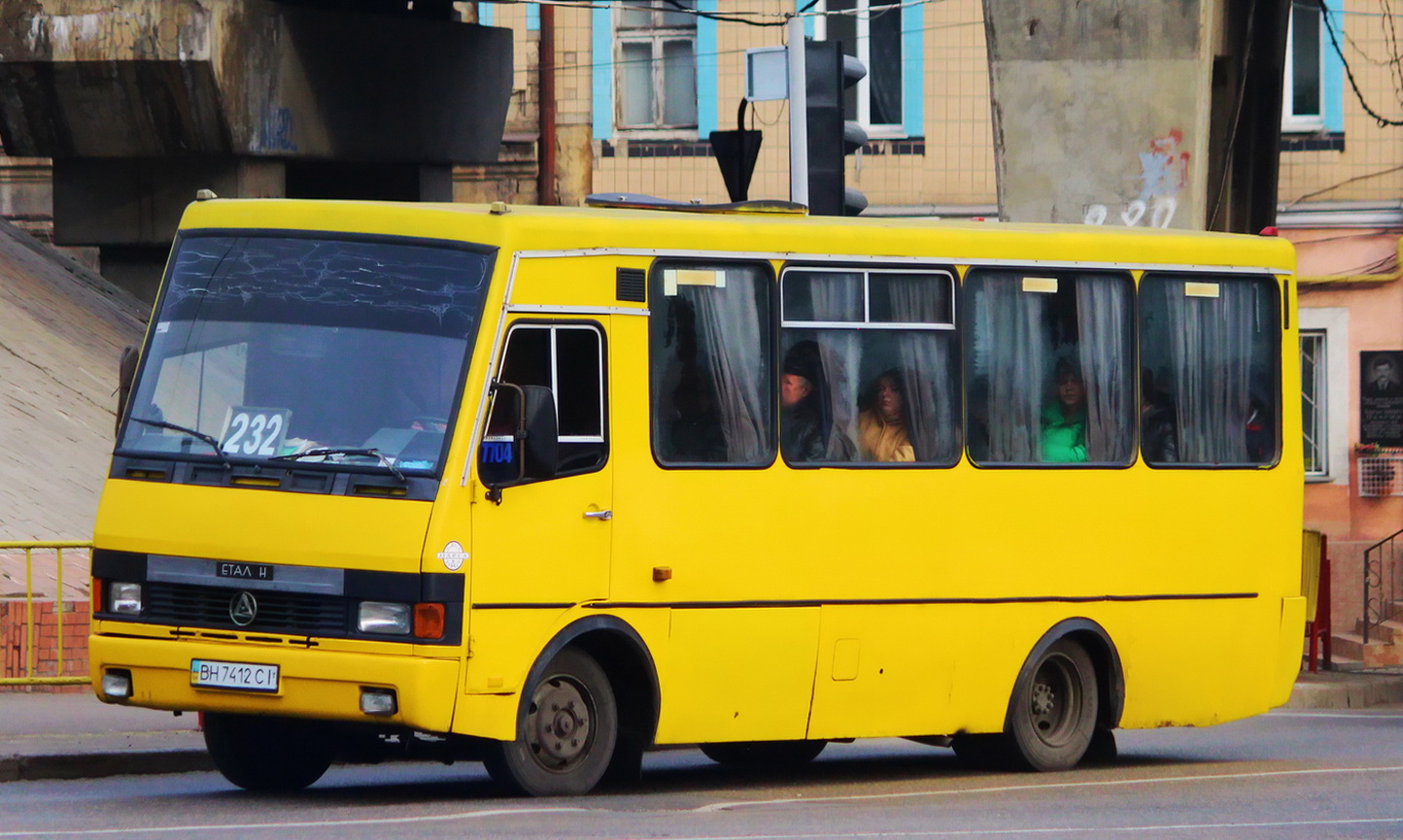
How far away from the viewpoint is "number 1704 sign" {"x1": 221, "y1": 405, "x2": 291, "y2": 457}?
10891 millimetres

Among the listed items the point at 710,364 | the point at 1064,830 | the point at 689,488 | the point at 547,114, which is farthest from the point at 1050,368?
the point at 547,114

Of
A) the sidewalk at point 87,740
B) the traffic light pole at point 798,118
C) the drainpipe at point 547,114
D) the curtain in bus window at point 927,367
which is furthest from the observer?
the drainpipe at point 547,114

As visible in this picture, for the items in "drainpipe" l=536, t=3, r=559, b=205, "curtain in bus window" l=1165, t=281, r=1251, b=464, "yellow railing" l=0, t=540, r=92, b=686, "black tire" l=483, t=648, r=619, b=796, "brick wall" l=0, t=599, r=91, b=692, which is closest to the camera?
"black tire" l=483, t=648, r=619, b=796

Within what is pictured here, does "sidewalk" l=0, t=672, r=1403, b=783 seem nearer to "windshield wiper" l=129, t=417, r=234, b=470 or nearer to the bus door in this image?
"windshield wiper" l=129, t=417, r=234, b=470

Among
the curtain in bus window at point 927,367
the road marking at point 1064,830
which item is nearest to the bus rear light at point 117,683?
the road marking at point 1064,830

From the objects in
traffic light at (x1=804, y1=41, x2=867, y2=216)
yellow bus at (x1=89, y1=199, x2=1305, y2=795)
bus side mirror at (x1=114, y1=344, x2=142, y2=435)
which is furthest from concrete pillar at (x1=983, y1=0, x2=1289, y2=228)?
bus side mirror at (x1=114, y1=344, x2=142, y2=435)

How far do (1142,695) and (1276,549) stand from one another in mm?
1243

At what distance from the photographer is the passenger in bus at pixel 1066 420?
43.7ft

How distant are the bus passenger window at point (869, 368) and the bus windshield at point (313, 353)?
196 centimetres

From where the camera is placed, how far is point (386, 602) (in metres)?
10.5

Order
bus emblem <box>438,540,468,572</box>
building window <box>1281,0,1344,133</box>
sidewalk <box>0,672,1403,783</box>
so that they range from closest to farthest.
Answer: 1. bus emblem <box>438,540,468,572</box>
2. sidewalk <box>0,672,1403,783</box>
3. building window <box>1281,0,1344,133</box>

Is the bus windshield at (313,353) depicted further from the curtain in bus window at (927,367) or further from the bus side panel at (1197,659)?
the bus side panel at (1197,659)

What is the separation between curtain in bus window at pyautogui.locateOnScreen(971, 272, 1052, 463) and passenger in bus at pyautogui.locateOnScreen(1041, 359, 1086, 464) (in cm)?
6

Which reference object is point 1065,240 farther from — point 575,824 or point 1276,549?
point 575,824
